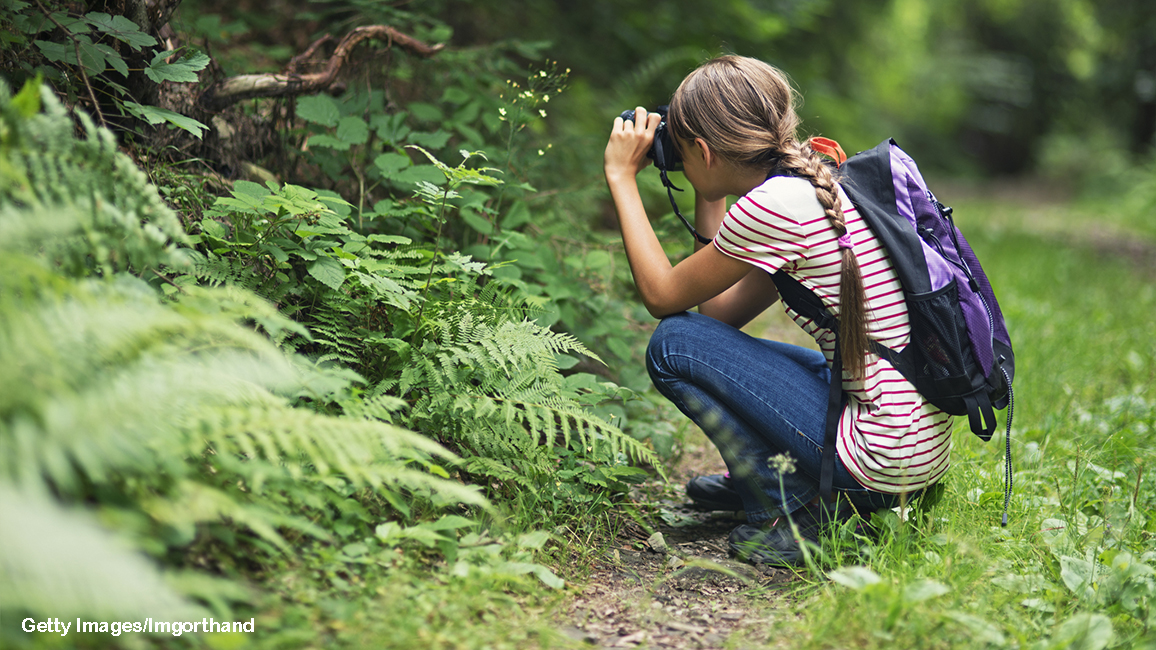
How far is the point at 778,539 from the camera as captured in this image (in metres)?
2.05

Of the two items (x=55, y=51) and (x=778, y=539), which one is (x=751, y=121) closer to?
(x=778, y=539)

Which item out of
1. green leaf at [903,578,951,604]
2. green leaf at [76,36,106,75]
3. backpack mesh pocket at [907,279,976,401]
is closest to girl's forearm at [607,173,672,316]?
backpack mesh pocket at [907,279,976,401]

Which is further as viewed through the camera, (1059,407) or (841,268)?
(1059,407)

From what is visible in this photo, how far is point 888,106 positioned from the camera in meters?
18.9

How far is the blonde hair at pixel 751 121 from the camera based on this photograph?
1.87 meters

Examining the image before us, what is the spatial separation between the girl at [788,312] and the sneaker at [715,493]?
0.18 meters

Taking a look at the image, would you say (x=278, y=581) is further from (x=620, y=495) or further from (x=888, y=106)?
(x=888, y=106)

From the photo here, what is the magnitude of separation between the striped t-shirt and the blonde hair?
5 centimetres

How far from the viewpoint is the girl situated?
182 cm

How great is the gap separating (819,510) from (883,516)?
167 millimetres

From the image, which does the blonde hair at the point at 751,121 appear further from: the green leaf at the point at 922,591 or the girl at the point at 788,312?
the green leaf at the point at 922,591

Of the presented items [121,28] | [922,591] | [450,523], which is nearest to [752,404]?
[922,591]

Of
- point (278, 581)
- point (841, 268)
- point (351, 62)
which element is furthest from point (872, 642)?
point (351, 62)

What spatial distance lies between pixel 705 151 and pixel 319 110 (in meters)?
1.37
